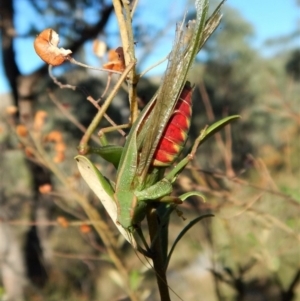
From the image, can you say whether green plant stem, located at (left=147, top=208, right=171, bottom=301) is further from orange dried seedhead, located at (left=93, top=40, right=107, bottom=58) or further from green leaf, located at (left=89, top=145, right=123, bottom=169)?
orange dried seedhead, located at (left=93, top=40, right=107, bottom=58)

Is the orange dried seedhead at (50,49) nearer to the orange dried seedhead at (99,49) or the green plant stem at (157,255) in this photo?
the green plant stem at (157,255)

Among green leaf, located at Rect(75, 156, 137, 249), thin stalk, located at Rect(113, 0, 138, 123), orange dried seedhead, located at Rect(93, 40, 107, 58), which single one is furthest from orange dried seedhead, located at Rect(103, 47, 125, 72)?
orange dried seedhead, located at Rect(93, 40, 107, 58)

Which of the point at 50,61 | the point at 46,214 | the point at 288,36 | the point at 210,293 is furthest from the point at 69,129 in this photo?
the point at 288,36

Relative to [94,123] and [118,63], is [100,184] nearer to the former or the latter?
[94,123]

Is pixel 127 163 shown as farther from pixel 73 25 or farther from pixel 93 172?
pixel 73 25

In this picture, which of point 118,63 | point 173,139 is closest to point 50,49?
point 118,63
